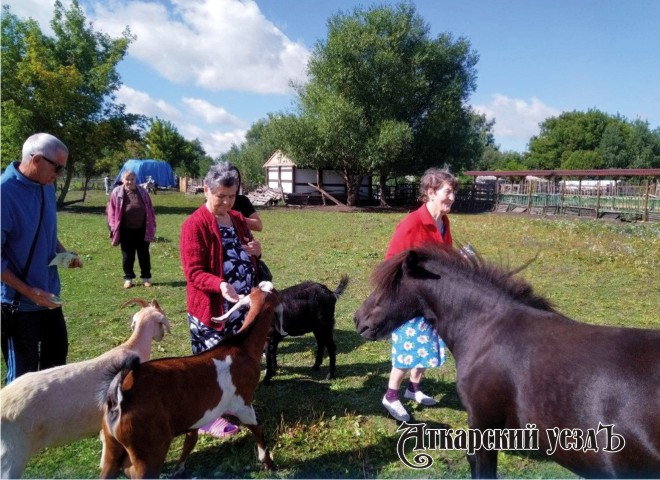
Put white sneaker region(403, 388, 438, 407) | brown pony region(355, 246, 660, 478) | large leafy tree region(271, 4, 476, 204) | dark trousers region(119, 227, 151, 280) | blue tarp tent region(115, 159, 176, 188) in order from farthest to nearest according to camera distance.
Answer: blue tarp tent region(115, 159, 176, 188) → large leafy tree region(271, 4, 476, 204) → dark trousers region(119, 227, 151, 280) → white sneaker region(403, 388, 438, 407) → brown pony region(355, 246, 660, 478)

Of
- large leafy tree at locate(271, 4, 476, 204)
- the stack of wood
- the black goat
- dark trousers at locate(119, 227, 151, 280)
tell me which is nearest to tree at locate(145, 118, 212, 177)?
the stack of wood

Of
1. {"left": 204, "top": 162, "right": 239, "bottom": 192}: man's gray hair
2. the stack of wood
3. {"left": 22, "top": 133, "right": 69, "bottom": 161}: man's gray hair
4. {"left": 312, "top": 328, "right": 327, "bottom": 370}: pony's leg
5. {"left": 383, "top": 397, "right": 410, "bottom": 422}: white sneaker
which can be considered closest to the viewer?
{"left": 22, "top": 133, "right": 69, "bottom": 161}: man's gray hair

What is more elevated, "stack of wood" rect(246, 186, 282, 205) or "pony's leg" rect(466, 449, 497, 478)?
"stack of wood" rect(246, 186, 282, 205)

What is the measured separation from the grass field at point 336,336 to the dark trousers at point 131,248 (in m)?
0.45

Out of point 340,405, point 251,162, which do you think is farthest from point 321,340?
point 251,162

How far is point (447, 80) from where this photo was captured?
32.9 metres

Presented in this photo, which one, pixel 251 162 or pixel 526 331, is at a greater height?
pixel 251 162

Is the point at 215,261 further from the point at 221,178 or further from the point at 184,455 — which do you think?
the point at 184,455

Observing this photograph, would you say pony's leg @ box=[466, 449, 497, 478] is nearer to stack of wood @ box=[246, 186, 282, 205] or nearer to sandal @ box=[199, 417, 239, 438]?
sandal @ box=[199, 417, 239, 438]

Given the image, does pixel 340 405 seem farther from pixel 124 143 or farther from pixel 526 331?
pixel 124 143

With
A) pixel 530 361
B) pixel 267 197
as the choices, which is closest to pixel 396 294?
pixel 530 361

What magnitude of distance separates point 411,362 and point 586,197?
28.1 metres

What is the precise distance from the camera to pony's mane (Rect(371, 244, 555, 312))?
287 cm

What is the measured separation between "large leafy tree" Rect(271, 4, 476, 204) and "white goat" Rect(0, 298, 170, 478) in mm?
26732
